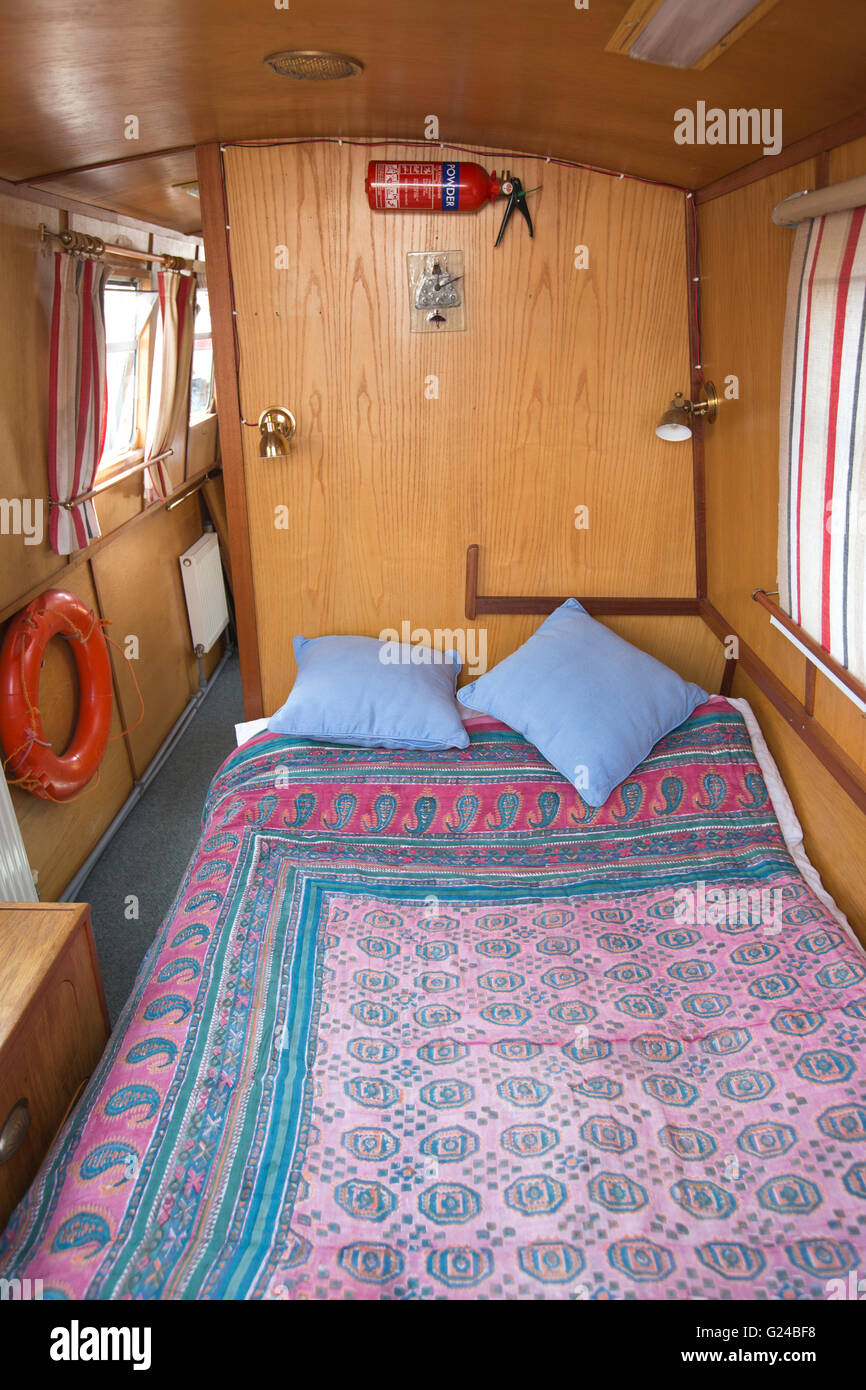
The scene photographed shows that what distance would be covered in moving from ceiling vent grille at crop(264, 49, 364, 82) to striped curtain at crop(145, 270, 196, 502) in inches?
94.9

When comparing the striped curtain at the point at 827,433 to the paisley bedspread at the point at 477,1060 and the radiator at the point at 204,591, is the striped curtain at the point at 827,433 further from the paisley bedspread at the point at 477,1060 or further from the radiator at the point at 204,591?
the radiator at the point at 204,591

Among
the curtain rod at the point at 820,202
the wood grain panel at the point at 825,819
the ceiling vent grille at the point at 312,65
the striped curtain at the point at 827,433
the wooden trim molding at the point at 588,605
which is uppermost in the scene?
the ceiling vent grille at the point at 312,65

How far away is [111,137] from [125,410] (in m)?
2.27

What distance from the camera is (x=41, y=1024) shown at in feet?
5.69

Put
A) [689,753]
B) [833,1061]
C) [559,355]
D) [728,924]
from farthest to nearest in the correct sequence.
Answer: [559,355], [689,753], [728,924], [833,1061]

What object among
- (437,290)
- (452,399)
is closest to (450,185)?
(437,290)

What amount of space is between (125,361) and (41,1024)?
359 centimetres

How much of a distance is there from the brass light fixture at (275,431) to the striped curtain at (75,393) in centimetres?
72

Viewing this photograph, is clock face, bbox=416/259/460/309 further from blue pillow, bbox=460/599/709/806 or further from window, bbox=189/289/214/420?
window, bbox=189/289/214/420

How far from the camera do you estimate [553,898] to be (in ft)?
7.56

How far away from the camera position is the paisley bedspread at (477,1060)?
143 centimetres

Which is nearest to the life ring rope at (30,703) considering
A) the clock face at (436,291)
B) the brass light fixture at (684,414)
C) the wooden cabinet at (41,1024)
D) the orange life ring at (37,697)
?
the orange life ring at (37,697)
